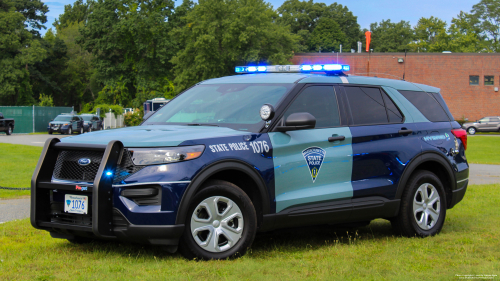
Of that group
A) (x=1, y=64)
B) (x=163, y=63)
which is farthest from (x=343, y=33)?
(x=1, y=64)

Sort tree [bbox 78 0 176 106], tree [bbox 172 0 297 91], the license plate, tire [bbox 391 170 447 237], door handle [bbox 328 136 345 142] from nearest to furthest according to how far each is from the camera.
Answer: the license plate < door handle [bbox 328 136 345 142] < tire [bbox 391 170 447 237] < tree [bbox 172 0 297 91] < tree [bbox 78 0 176 106]

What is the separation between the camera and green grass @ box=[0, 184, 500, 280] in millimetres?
4645

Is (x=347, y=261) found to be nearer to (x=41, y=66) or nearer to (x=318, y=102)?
(x=318, y=102)

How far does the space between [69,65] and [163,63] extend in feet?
71.3

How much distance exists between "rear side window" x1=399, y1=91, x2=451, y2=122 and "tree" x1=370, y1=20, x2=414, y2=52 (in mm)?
98201

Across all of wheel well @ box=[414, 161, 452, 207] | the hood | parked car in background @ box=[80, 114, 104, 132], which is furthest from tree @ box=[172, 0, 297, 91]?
the hood

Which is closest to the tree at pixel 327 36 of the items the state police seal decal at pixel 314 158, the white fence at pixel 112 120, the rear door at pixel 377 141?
the white fence at pixel 112 120

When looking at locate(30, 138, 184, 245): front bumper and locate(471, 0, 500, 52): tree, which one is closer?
locate(30, 138, 184, 245): front bumper

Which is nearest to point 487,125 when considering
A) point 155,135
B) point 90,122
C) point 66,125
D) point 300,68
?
point 90,122

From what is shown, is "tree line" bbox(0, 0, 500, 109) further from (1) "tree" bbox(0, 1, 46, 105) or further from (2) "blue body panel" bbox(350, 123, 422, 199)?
(2) "blue body panel" bbox(350, 123, 422, 199)

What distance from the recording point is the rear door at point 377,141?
620 centimetres

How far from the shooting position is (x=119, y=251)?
5.45 meters

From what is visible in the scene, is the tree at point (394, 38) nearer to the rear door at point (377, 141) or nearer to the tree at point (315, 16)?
the tree at point (315, 16)

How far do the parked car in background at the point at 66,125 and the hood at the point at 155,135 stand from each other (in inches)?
1519
